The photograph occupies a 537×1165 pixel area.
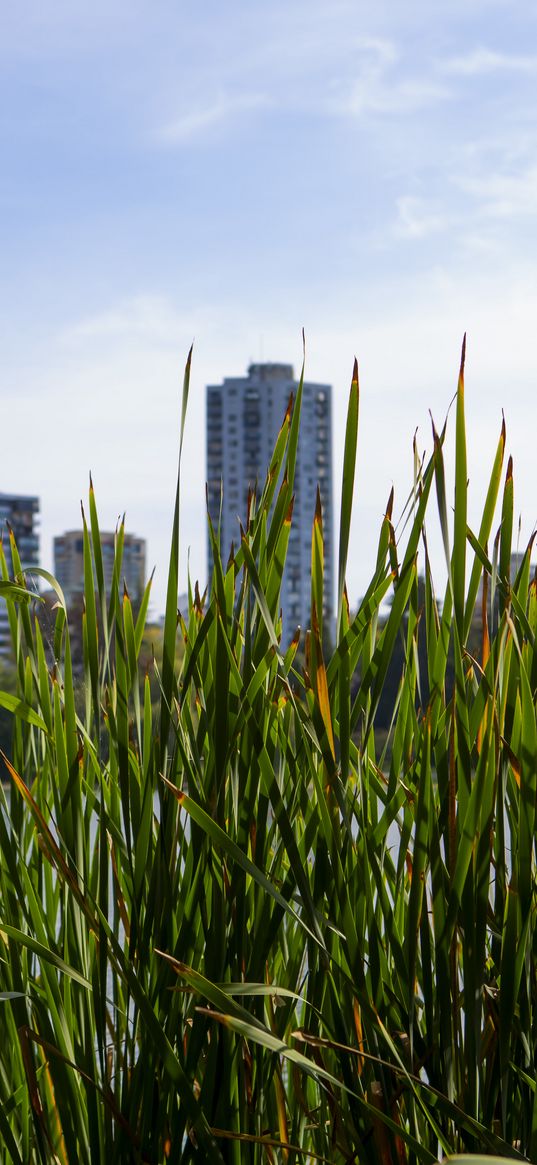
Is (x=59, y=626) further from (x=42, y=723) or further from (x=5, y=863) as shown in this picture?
(x=5, y=863)

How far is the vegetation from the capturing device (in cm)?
98

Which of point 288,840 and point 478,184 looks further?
point 478,184

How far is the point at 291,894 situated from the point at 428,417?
1.65ft

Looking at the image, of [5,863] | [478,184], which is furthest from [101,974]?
[478,184]

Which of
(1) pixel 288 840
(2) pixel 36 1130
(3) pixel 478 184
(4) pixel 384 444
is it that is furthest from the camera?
(3) pixel 478 184

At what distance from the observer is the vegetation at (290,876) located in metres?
0.98

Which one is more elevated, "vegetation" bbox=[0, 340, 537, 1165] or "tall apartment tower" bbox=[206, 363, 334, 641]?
"tall apartment tower" bbox=[206, 363, 334, 641]

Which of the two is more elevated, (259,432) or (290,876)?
(259,432)

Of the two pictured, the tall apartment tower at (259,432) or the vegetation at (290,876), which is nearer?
the vegetation at (290,876)

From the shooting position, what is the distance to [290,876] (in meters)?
1.09

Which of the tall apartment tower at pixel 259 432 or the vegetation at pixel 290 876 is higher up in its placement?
the tall apartment tower at pixel 259 432

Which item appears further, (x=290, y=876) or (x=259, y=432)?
(x=259, y=432)

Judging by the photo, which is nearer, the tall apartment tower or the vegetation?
the vegetation

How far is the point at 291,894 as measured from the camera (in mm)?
1073
